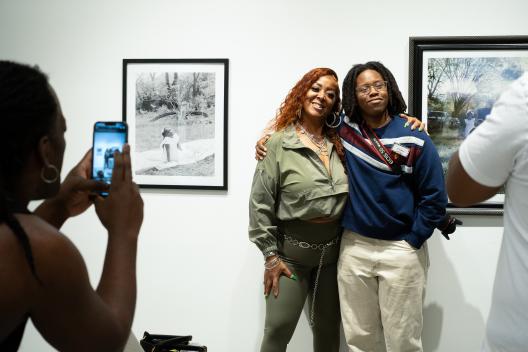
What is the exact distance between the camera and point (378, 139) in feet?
6.98

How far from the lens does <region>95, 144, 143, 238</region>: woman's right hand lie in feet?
3.06

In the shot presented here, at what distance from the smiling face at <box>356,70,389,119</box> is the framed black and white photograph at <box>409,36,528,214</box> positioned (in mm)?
442

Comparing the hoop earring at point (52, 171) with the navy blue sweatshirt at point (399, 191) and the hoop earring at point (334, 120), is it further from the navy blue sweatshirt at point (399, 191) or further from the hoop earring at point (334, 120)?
the hoop earring at point (334, 120)

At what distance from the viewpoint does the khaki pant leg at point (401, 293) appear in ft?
6.83

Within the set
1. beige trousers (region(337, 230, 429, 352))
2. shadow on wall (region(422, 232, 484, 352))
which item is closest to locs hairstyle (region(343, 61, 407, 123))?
beige trousers (region(337, 230, 429, 352))

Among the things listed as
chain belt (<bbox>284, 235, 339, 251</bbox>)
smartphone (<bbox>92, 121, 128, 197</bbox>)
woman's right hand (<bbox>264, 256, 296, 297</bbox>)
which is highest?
smartphone (<bbox>92, 121, 128, 197</bbox>)

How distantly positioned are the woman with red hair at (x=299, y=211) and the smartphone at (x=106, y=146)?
1074mm

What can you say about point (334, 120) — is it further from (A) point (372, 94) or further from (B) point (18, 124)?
(B) point (18, 124)

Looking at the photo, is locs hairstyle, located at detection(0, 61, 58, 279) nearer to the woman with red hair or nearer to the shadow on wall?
the woman with red hair

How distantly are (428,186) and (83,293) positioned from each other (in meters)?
1.65

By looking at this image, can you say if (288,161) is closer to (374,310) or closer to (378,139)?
(378,139)

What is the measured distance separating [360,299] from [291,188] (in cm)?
61

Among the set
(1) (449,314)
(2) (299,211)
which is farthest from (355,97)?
(1) (449,314)

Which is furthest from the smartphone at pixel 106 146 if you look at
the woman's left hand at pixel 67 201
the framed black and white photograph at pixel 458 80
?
the framed black and white photograph at pixel 458 80
